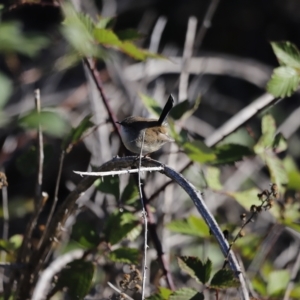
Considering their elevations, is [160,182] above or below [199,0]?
below

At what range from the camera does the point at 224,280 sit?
1.69m

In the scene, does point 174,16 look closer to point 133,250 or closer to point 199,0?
point 199,0

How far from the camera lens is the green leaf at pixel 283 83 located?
2135mm

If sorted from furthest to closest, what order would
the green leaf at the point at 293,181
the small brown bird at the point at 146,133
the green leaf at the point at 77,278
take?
the green leaf at the point at 293,181 → the small brown bird at the point at 146,133 → the green leaf at the point at 77,278

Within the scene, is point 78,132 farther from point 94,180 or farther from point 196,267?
point 196,267

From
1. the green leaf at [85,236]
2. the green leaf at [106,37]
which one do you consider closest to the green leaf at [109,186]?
the green leaf at [85,236]

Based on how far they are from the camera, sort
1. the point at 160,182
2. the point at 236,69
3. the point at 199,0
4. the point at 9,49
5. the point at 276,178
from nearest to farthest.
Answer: the point at 276,178, the point at 9,49, the point at 160,182, the point at 236,69, the point at 199,0

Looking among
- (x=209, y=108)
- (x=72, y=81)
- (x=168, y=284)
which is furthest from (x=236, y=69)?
(x=168, y=284)

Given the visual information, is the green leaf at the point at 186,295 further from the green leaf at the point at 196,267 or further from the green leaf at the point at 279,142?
the green leaf at the point at 279,142

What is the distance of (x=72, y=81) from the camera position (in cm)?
531

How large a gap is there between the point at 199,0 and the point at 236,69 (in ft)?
6.49

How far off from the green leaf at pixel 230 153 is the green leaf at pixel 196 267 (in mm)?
526

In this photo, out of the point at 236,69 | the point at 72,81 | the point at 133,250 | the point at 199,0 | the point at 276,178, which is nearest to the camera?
the point at 133,250

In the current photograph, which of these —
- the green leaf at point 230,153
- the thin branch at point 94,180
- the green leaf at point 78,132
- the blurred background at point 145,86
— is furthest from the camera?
the blurred background at point 145,86
